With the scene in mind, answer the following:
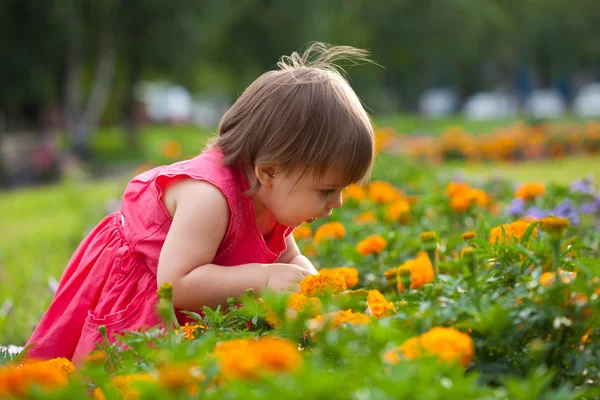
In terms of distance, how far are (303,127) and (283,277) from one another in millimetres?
450

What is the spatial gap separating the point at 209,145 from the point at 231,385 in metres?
1.54

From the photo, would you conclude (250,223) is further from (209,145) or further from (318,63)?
(318,63)

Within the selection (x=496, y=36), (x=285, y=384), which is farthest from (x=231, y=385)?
(x=496, y=36)

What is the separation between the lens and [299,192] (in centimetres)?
213

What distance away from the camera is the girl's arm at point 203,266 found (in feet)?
6.64

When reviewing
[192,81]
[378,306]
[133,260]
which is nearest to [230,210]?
[133,260]

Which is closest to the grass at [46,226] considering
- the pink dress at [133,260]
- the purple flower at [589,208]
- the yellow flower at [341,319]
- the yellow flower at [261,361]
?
the pink dress at [133,260]

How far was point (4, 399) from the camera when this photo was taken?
39.6 inches

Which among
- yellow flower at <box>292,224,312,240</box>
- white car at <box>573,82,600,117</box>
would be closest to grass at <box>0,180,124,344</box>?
yellow flower at <box>292,224,312,240</box>

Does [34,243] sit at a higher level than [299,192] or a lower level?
lower

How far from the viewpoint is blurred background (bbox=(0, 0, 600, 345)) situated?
788 centimetres

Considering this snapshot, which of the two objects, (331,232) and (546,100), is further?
(546,100)

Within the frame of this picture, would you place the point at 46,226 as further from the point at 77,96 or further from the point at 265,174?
the point at 77,96

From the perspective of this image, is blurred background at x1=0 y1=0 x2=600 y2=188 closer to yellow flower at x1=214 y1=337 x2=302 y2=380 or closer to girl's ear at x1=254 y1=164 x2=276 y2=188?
girl's ear at x1=254 y1=164 x2=276 y2=188
